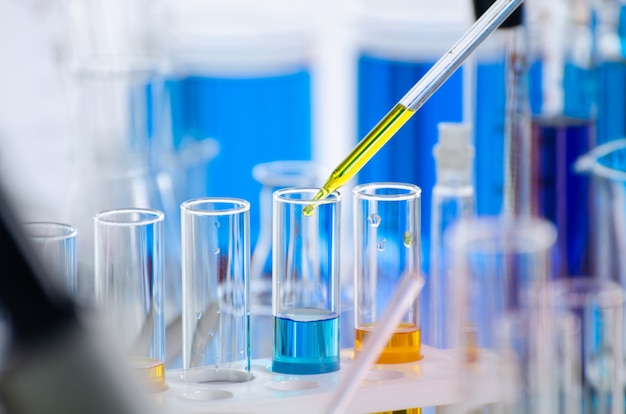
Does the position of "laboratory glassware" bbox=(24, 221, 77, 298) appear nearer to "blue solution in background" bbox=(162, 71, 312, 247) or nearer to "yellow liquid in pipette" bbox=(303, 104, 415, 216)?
"yellow liquid in pipette" bbox=(303, 104, 415, 216)

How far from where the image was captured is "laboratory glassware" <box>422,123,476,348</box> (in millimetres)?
732

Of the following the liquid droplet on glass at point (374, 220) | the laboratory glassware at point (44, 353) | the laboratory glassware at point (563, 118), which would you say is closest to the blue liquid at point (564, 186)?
the laboratory glassware at point (563, 118)

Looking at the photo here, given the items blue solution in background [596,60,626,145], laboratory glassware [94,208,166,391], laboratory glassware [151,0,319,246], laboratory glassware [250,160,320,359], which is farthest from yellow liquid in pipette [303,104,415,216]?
laboratory glassware [151,0,319,246]

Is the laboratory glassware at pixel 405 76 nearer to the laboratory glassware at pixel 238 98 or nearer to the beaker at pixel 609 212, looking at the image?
the laboratory glassware at pixel 238 98

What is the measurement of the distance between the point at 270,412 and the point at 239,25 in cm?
99

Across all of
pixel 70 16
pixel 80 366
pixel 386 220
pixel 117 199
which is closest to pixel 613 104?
pixel 386 220

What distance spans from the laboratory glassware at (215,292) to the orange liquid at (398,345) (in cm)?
6

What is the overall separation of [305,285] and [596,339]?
0.53 feet

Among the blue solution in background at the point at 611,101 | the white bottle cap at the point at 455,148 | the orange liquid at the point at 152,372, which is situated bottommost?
the orange liquid at the point at 152,372

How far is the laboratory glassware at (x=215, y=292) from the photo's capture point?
59 centimetres

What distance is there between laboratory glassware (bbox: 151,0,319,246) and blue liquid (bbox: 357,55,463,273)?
0.50 feet

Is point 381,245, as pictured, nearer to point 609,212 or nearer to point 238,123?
point 609,212

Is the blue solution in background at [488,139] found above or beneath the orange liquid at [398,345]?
above

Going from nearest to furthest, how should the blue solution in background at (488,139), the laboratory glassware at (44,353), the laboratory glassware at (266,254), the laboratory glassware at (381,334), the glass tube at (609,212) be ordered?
1. the laboratory glassware at (44,353)
2. the laboratory glassware at (381,334)
3. the glass tube at (609,212)
4. the laboratory glassware at (266,254)
5. the blue solution in background at (488,139)
